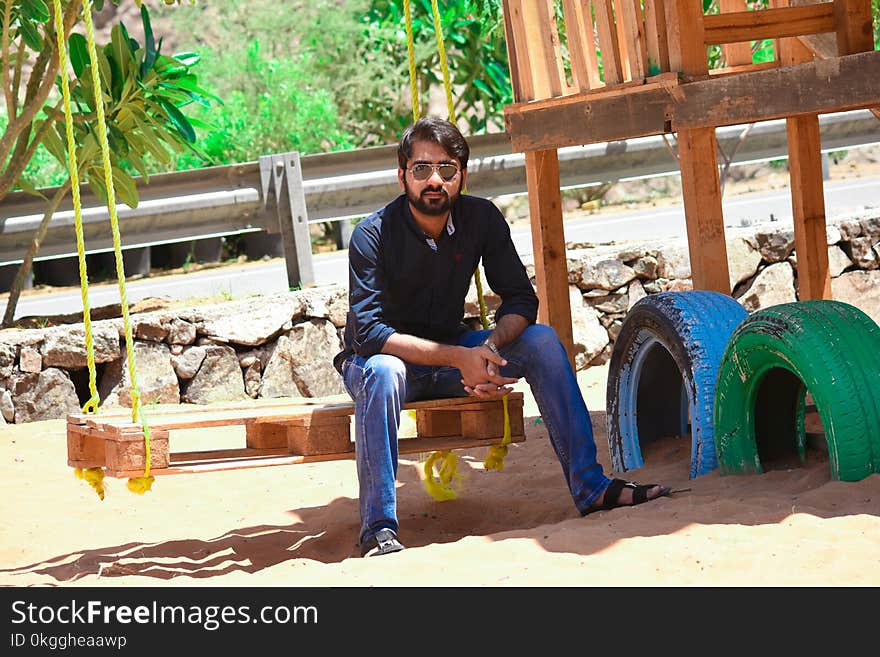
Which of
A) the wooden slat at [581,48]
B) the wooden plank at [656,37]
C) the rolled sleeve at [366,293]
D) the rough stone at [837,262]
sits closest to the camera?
the rolled sleeve at [366,293]

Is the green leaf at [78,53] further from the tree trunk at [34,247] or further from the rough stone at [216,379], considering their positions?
the rough stone at [216,379]

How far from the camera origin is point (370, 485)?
416 cm

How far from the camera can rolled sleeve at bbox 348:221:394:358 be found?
4.29 meters

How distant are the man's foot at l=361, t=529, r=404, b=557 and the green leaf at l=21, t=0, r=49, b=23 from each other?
170 inches

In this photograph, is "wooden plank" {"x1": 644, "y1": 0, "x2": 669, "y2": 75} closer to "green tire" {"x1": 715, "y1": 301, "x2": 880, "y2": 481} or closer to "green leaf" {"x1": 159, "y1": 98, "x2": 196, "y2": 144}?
"green tire" {"x1": 715, "y1": 301, "x2": 880, "y2": 481}

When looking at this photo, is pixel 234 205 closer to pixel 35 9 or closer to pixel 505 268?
pixel 35 9

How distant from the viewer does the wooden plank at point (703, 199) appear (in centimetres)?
500

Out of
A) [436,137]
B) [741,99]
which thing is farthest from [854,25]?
[436,137]

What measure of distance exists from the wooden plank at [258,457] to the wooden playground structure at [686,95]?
141 centimetres

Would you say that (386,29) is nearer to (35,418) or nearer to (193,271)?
(193,271)

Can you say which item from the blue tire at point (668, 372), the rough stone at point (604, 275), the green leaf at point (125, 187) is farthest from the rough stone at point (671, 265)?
the green leaf at point (125, 187)

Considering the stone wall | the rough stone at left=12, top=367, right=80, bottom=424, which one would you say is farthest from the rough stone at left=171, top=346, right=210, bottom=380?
the rough stone at left=12, top=367, right=80, bottom=424

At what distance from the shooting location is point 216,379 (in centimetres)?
701
